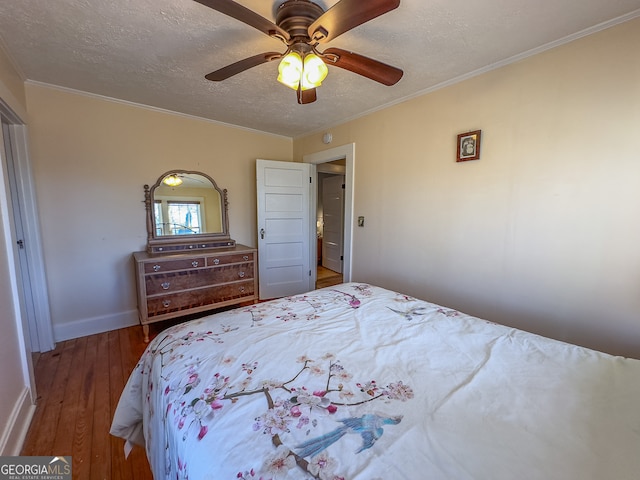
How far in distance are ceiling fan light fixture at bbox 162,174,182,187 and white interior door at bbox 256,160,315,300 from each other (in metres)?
0.89

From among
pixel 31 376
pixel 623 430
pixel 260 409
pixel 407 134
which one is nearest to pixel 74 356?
pixel 31 376

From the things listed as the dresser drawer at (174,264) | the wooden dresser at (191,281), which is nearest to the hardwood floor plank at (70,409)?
the wooden dresser at (191,281)

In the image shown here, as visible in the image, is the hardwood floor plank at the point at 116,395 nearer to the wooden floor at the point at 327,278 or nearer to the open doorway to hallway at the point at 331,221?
the wooden floor at the point at 327,278

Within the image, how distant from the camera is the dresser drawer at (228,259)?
2.83 m

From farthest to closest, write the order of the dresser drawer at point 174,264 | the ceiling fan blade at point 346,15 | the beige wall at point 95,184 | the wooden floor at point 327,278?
the wooden floor at point 327,278 < the dresser drawer at point 174,264 < the beige wall at point 95,184 < the ceiling fan blade at point 346,15

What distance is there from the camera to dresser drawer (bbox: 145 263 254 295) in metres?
2.56

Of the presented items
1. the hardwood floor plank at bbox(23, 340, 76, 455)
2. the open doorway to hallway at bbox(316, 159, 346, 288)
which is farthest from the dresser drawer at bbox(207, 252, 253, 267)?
the open doorway to hallway at bbox(316, 159, 346, 288)

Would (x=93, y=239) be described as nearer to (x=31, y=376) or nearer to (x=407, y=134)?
(x=31, y=376)

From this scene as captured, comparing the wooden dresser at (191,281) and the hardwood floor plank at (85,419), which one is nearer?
the hardwood floor plank at (85,419)

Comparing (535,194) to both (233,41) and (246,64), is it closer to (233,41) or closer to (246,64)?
(246,64)

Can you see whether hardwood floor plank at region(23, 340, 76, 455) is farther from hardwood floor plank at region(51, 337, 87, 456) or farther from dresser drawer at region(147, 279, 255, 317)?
dresser drawer at region(147, 279, 255, 317)

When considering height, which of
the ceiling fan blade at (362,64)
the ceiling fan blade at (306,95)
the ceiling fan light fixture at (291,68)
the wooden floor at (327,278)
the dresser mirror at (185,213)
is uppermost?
the ceiling fan blade at (362,64)

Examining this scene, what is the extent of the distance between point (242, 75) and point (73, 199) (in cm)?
195

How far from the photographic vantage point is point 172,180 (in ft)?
9.81
